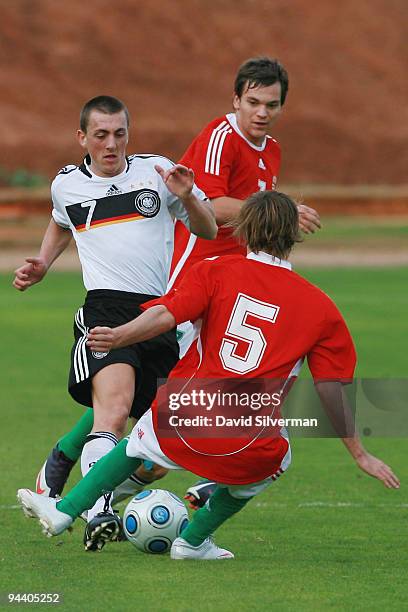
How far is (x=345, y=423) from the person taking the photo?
5914 millimetres

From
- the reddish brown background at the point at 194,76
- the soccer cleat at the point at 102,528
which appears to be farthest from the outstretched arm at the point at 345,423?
the reddish brown background at the point at 194,76

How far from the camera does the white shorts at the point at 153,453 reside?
238 inches

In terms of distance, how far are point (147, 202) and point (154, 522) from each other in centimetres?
172

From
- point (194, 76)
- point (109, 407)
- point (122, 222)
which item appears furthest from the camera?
point (194, 76)

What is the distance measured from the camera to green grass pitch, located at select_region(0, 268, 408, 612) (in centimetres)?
A: 564

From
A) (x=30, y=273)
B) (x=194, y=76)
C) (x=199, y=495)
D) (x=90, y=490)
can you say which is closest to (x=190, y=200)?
(x=30, y=273)

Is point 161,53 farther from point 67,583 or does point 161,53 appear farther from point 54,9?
point 67,583

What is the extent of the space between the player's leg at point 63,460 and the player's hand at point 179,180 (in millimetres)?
1452

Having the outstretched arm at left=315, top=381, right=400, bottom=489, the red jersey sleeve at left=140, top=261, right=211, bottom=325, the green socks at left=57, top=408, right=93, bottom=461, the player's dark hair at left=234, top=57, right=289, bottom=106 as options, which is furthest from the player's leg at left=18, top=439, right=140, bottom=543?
the player's dark hair at left=234, top=57, right=289, bottom=106

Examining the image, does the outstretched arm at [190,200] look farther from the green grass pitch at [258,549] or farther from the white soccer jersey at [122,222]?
the green grass pitch at [258,549]

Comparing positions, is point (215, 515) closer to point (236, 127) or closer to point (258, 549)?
point (258, 549)

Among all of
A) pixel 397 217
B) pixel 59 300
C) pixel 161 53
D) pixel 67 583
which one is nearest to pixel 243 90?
pixel 67 583

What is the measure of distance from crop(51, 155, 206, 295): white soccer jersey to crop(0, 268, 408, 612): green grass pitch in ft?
4.44

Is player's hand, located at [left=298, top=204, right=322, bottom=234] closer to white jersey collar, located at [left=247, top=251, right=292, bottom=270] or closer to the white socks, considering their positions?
white jersey collar, located at [left=247, top=251, right=292, bottom=270]
